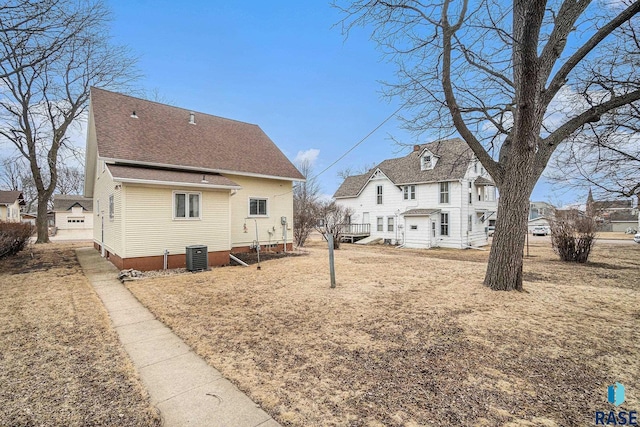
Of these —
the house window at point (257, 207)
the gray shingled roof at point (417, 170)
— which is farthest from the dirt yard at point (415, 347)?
the gray shingled roof at point (417, 170)

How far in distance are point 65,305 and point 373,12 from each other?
9.39 m

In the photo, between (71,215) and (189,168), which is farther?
(71,215)

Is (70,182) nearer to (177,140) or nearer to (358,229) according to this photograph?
(177,140)

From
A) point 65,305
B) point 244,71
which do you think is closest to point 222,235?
point 65,305

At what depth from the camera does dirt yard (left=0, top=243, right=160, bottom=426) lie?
2.64m

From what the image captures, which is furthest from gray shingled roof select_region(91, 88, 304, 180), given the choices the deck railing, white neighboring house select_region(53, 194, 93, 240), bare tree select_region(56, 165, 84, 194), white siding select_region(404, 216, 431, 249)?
bare tree select_region(56, 165, 84, 194)

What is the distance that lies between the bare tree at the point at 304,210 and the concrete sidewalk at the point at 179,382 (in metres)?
14.0

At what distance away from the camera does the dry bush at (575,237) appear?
1252 cm

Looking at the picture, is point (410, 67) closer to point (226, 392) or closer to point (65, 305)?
point (226, 392)

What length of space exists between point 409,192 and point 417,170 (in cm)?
206

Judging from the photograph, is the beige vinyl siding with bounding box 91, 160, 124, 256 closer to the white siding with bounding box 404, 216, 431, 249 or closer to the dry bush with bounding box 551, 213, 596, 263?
the dry bush with bounding box 551, 213, 596, 263

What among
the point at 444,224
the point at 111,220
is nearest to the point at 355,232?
the point at 444,224

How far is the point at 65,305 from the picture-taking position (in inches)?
237

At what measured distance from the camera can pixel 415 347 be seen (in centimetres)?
395
